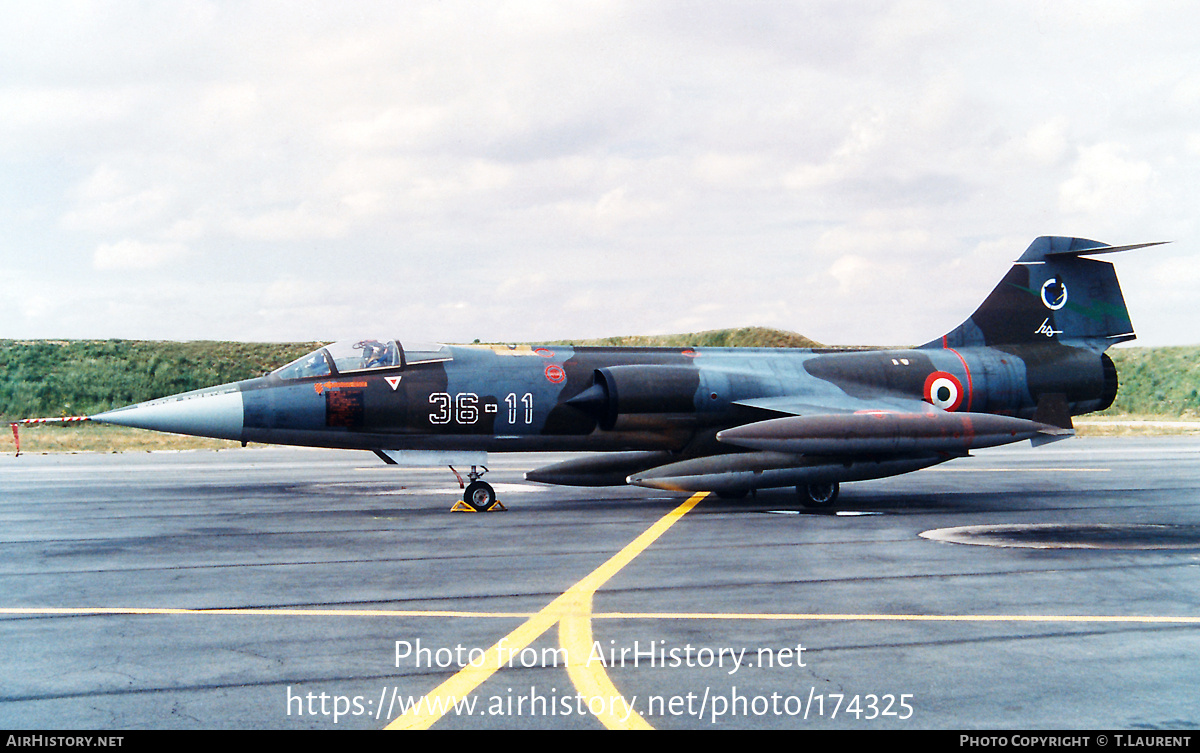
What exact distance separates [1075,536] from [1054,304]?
8.92 m

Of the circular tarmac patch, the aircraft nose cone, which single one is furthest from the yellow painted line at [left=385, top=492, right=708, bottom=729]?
the aircraft nose cone

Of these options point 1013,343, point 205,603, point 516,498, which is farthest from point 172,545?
point 1013,343

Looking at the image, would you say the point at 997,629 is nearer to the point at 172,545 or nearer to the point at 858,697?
the point at 858,697

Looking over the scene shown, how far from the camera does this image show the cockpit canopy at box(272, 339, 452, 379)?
15.5 metres

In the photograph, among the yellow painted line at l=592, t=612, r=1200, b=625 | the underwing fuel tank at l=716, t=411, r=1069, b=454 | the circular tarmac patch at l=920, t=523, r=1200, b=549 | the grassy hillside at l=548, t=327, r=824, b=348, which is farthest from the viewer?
the grassy hillside at l=548, t=327, r=824, b=348

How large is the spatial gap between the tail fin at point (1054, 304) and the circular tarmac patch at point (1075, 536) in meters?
7.09

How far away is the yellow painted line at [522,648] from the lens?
5.48 metres

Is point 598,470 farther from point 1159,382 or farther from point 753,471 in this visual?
point 1159,382

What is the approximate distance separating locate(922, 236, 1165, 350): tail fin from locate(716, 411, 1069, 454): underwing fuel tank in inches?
177

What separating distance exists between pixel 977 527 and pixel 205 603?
1043cm

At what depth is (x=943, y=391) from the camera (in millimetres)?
18797

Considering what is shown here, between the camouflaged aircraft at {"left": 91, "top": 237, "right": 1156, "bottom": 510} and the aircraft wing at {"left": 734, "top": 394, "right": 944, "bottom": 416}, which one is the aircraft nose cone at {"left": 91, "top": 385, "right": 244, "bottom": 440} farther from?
the aircraft wing at {"left": 734, "top": 394, "right": 944, "bottom": 416}

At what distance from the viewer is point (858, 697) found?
5.78 meters

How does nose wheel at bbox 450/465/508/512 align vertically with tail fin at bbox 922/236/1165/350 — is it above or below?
below
